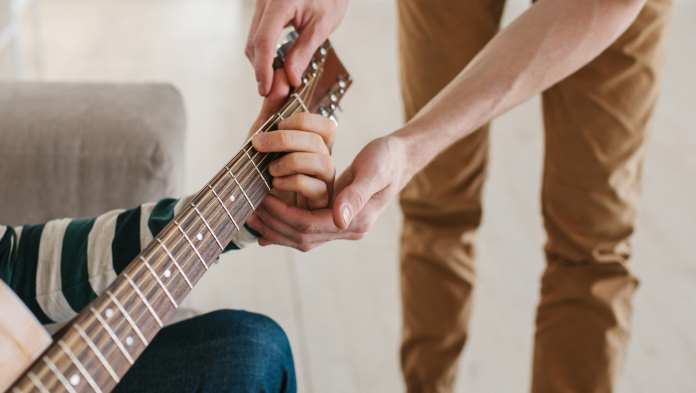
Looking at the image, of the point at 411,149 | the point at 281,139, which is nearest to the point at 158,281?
the point at 281,139

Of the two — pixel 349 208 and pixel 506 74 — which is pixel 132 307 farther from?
pixel 506 74

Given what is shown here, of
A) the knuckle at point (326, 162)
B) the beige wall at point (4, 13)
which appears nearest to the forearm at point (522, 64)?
the knuckle at point (326, 162)

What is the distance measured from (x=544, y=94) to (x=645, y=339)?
2.15 ft

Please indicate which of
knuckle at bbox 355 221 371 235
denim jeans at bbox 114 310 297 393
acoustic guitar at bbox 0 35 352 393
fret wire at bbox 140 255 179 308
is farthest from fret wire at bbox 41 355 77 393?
knuckle at bbox 355 221 371 235

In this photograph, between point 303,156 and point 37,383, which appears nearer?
point 37,383

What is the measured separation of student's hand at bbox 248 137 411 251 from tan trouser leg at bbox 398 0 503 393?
1.03 ft

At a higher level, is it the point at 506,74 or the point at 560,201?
the point at 506,74

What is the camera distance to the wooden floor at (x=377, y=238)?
1514 millimetres

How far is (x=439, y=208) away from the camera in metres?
1.25

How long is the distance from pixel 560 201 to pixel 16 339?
817mm

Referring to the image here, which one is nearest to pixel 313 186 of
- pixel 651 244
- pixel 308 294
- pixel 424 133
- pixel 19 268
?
pixel 424 133

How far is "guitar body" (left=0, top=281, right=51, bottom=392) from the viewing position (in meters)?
0.49

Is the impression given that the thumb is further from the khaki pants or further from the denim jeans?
the khaki pants

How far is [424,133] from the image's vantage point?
0.91 meters
